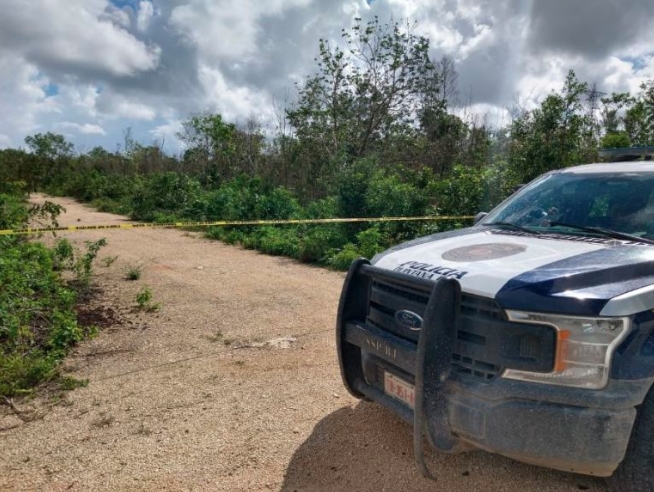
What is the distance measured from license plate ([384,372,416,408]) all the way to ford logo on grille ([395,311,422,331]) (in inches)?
13.0

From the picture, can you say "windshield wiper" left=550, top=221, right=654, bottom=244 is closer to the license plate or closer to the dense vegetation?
the license plate

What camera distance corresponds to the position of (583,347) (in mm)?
2270

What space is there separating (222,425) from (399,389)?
1489 millimetres

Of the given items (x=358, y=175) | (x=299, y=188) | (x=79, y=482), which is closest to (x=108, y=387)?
(x=79, y=482)

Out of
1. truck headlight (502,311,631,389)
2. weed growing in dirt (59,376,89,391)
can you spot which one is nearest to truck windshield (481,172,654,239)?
truck headlight (502,311,631,389)

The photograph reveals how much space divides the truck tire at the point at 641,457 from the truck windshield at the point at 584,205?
42.3 inches

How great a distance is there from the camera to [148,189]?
18875 mm

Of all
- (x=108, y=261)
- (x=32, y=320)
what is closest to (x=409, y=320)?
(x=32, y=320)

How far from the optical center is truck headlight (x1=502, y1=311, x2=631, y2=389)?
2252 millimetres

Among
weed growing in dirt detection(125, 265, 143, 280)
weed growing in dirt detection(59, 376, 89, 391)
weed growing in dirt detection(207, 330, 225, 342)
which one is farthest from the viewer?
weed growing in dirt detection(125, 265, 143, 280)

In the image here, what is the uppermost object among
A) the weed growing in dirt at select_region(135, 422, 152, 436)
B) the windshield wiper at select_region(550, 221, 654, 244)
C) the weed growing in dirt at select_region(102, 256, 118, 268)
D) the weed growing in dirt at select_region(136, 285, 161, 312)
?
the windshield wiper at select_region(550, 221, 654, 244)

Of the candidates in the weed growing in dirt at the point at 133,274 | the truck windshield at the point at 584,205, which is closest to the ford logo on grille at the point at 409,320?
the truck windshield at the point at 584,205

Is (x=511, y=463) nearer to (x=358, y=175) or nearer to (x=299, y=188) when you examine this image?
(x=358, y=175)

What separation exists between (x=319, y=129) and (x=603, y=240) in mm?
14845
